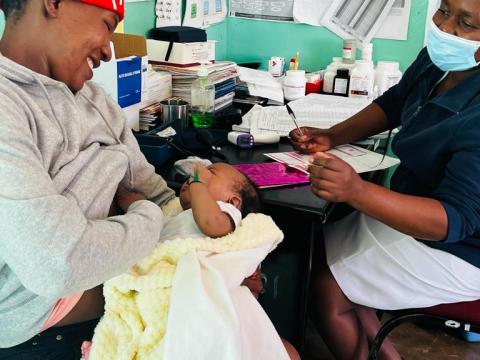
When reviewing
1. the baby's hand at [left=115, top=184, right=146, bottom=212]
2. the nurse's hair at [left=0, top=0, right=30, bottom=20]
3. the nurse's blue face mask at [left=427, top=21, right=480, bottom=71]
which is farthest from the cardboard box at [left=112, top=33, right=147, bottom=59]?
the nurse's blue face mask at [left=427, top=21, right=480, bottom=71]

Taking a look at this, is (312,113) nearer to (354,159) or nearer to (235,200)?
(354,159)

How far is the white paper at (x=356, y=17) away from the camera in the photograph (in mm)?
2459

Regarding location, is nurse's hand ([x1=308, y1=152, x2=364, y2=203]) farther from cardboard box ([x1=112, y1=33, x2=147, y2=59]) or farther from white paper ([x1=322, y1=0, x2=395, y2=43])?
white paper ([x1=322, y1=0, x2=395, y2=43])

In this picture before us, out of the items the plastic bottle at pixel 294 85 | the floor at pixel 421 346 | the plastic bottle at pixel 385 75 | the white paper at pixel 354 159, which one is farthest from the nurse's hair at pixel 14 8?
the plastic bottle at pixel 385 75

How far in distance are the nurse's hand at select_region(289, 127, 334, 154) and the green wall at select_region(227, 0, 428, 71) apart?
39.6 inches

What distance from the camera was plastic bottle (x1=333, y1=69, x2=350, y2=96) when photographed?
2.27 metres

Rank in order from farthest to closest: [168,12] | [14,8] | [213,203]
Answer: [168,12]
[213,203]
[14,8]

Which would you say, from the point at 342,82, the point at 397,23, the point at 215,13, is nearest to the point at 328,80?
the point at 342,82

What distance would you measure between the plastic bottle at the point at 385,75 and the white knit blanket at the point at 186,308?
1455 millimetres

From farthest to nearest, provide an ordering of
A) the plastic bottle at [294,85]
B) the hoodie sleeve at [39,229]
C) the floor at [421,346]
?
1. the plastic bottle at [294,85]
2. the floor at [421,346]
3. the hoodie sleeve at [39,229]

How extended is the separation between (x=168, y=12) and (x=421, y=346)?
1.68 m

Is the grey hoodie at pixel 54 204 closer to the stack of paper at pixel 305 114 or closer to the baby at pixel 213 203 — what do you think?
the baby at pixel 213 203

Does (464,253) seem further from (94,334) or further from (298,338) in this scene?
(94,334)

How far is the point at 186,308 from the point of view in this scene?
Result: 96 centimetres
